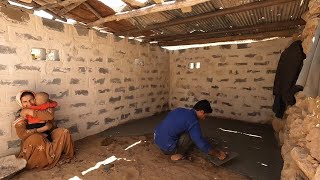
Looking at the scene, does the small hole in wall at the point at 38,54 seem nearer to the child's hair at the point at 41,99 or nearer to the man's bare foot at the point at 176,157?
the child's hair at the point at 41,99

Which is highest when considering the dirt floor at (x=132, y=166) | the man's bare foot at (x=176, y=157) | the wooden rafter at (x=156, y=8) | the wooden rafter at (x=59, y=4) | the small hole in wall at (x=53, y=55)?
the wooden rafter at (x=59, y=4)

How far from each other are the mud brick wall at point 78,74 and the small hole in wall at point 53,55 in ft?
0.17

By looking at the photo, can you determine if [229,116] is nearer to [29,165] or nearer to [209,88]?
[209,88]

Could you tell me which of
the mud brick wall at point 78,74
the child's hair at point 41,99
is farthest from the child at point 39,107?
the mud brick wall at point 78,74

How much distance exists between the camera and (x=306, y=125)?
1861 millimetres

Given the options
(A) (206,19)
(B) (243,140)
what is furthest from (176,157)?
(A) (206,19)

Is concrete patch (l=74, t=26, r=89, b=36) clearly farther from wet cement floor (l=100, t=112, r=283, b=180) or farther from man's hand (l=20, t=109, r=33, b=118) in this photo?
wet cement floor (l=100, t=112, r=283, b=180)

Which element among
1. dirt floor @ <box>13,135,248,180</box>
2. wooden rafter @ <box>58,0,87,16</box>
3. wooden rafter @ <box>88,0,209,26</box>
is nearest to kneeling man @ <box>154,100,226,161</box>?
dirt floor @ <box>13,135,248,180</box>

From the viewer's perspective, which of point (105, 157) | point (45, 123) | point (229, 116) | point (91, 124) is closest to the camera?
point (45, 123)

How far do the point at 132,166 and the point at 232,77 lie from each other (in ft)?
11.3

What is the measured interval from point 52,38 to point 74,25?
47cm

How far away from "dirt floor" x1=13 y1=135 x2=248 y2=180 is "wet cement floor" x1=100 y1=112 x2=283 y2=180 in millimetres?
340

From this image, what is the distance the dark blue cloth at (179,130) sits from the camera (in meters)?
2.77

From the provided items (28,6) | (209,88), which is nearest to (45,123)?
(28,6)
